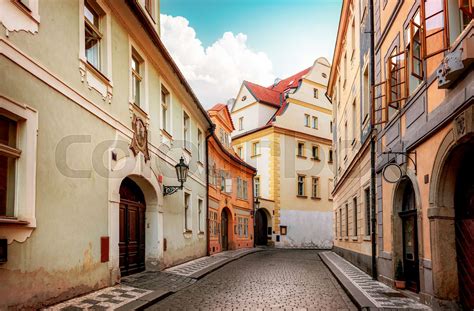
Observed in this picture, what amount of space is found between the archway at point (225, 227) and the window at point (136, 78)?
16.3m

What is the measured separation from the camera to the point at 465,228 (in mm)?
7590

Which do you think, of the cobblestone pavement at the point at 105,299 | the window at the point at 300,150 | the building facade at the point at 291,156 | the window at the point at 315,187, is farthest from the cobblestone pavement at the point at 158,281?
the window at the point at 315,187

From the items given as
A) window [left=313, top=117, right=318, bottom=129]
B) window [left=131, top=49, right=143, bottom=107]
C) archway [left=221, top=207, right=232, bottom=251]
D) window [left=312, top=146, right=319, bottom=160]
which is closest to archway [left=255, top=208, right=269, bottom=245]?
window [left=312, top=146, right=319, bottom=160]

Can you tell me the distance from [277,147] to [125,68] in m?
29.1

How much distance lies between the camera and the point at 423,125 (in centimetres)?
863

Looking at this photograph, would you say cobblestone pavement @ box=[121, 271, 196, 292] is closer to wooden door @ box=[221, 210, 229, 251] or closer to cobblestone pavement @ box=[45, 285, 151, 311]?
cobblestone pavement @ box=[45, 285, 151, 311]

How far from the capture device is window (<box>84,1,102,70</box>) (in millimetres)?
9766

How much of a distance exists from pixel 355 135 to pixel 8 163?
46.5 feet

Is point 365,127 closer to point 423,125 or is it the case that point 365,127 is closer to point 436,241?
point 423,125

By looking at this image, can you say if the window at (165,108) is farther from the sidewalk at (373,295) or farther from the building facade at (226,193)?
the building facade at (226,193)

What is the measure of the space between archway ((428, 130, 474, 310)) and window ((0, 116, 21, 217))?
6698 mm

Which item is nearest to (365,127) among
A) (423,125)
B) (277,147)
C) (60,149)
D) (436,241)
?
(423,125)

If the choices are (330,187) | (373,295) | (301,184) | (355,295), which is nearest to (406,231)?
(373,295)

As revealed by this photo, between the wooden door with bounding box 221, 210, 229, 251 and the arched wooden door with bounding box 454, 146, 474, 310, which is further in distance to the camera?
the wooden door with bounding box 221, 210, 229, 251
